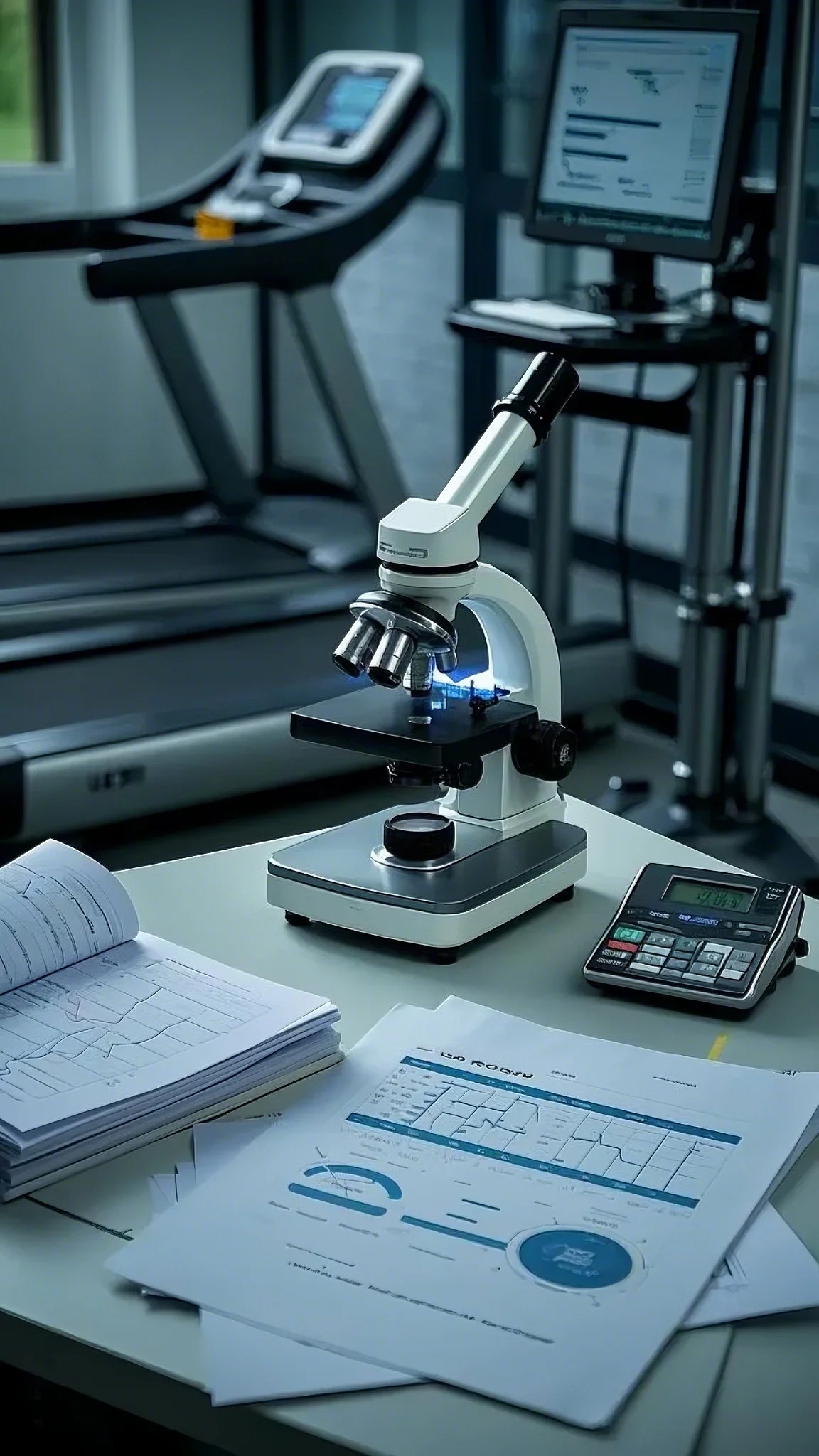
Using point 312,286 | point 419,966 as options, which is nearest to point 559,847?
point 419,966

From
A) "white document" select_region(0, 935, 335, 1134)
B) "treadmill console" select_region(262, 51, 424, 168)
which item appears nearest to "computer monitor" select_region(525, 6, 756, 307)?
"treadmill console" select_region(262, 51, 424, 168)

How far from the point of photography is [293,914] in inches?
54.3

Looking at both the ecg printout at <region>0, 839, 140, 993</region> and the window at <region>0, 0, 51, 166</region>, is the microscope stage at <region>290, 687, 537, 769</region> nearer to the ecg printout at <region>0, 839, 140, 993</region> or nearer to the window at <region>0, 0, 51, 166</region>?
the ecg printout at <region>0, 839, 140, 993</region>

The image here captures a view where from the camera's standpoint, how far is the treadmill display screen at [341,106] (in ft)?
12.7

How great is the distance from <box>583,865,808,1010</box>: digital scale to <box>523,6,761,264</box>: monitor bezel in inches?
61.1

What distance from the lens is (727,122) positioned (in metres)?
2.63

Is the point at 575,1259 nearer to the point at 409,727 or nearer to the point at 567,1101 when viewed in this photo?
the point at 567,1101

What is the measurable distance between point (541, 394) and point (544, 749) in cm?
30

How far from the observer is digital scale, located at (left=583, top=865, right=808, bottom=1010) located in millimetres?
1237

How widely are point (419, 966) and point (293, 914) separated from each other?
0.41ft

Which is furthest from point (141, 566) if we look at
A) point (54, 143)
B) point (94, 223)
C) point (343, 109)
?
point (54, 143)

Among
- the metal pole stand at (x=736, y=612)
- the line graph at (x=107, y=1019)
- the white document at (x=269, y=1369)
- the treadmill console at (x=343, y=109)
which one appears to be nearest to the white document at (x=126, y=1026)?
the line graph at (x=107, y=1019)

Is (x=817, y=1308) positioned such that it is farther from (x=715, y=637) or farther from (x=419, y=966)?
(x=715, y=637)

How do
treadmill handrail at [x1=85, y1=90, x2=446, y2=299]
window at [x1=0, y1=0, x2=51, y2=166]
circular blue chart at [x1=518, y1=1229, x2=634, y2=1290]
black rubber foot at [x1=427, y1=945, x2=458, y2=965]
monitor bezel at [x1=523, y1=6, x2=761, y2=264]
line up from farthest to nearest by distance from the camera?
1. window at [x1=0, y1=0, x2=51, y2=166]
2. treadmill handrail at [x1=85, y1=90, x2=446, y2=299]
3. monitor bezel at [x1=523, y1=6, x2=761, y2=264]
4. black rubber foot at [x1=427, y1=945, x2=458, y2=965]
5. circular blue chart at [x1=518, y1=1229, x2=634, y2=1290]
